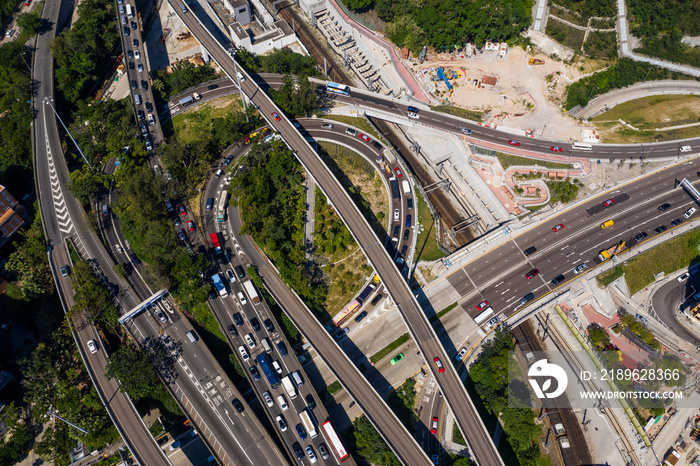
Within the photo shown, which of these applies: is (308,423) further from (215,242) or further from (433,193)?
(433,193)

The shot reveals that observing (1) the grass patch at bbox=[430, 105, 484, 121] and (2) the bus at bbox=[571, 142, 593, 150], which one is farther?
(1) the grass patch at bbox=[430, 105, 484, 121]

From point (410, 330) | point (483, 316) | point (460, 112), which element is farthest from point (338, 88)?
A: point (483, 316)

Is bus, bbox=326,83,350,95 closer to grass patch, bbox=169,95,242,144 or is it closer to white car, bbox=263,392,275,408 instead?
grass patch, bbox=169,95,242,144

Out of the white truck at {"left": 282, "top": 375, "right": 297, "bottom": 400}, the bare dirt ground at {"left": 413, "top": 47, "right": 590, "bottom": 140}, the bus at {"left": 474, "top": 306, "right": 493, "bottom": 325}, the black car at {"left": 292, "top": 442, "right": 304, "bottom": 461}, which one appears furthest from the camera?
the bare dirt ground at {"left": 413, "top": 47, "right": 590, "bottom": 140}

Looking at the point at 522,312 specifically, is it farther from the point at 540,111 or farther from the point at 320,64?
the point at 320,64

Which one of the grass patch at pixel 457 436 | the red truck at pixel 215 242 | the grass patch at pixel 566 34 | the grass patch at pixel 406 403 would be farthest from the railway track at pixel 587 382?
the grass patch at pixel 566 34

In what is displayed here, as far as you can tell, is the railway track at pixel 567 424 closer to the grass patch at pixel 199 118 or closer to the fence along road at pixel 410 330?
the fence along road at pixel 410 330

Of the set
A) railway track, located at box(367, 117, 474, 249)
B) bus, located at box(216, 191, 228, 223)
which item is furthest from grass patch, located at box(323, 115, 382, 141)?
bus, located at box(216, 191, 228, 223)
